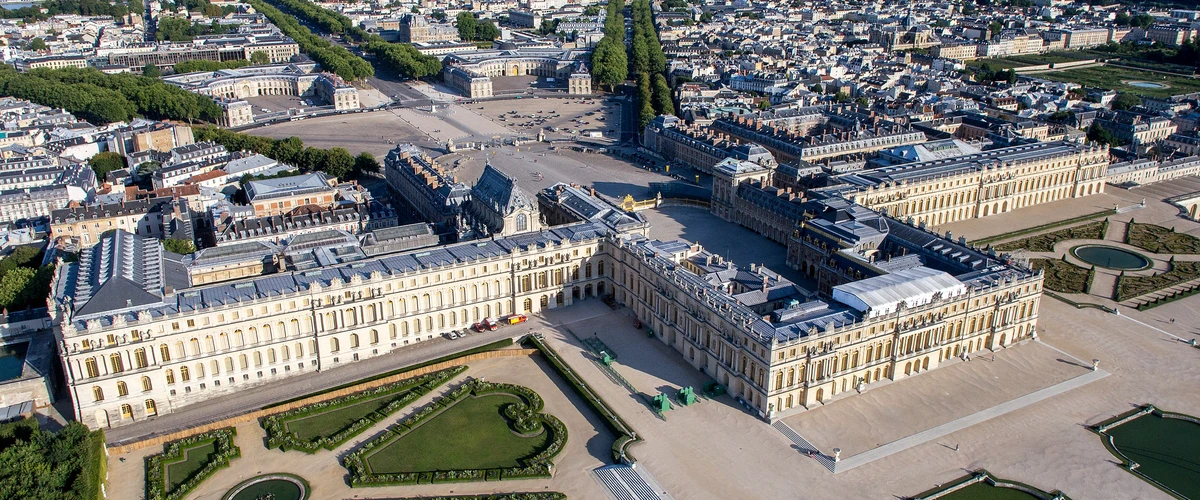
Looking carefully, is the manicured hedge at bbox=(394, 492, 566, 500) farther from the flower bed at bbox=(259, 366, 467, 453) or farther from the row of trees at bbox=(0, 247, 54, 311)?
the row of trees at bbox=(0, 247, 54, 311)

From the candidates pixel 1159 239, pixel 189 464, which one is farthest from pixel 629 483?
pixel 1159 239

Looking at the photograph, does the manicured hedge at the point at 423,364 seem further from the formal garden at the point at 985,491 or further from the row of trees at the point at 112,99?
the row of trees at the point at 112,99

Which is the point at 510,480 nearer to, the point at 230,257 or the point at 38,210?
the point at 230,257

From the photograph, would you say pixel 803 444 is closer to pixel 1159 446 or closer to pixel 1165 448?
pixel 1159 446

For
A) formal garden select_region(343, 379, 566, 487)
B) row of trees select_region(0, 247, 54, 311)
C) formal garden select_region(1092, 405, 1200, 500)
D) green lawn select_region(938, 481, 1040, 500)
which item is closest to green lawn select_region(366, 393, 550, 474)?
formal garden select_region(343, 379, 566, 487)

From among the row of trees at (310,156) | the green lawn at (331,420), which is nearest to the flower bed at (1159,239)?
the green lawn at (331,420)

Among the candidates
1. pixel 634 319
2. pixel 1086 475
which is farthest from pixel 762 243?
pixel 1086 475
